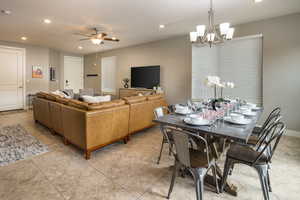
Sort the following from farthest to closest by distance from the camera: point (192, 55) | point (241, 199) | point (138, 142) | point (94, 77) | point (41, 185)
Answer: point (94, 77) < point (192, 55) < point (138, 142) < point (41, 185) < point (241, 199)

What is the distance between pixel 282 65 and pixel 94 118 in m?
4.23

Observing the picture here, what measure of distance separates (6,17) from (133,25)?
115 inches

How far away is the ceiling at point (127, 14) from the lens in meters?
2.91

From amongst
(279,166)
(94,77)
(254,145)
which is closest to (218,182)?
(254,145)

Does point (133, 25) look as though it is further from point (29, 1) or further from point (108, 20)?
point (29, 1)

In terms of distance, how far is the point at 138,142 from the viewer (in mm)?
3260

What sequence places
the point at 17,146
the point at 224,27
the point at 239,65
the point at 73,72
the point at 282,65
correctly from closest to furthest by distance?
1. the point at 224,27
2. the point at 17,146
3. the point at 282,65
4. the point at 239,65
5. the point at 73,72

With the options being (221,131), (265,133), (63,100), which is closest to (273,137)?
(265,133)

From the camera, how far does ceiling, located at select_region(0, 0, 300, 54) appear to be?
115 inches

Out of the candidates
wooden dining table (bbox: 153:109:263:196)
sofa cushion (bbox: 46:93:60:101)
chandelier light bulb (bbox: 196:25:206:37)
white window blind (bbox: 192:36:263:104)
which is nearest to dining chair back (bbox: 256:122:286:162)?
wooden dining table (bbox: 153:109:263:196)

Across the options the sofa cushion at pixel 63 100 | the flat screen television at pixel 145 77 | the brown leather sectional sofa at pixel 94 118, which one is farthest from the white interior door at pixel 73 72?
the sofa cushion at pixel 63 100

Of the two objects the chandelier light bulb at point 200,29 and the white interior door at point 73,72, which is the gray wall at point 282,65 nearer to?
the chandelier light bulb at point 200,29

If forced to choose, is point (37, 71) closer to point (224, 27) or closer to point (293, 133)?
point (224, 27)

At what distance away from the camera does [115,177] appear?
6.83ft
